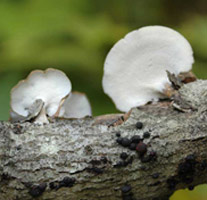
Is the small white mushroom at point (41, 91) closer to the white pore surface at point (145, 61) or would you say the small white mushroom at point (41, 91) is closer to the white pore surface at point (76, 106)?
the white pore surface at point (76, 106)

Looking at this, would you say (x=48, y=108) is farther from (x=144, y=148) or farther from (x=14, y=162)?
(x=144, y=148)

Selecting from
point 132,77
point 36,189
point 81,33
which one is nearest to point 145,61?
point 132,77

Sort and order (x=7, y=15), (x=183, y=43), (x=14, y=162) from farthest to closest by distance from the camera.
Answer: (x=7, y=15) → (x=183, y=43) → (x=14, y=162)

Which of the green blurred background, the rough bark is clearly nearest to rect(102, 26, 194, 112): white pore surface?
the rough bark

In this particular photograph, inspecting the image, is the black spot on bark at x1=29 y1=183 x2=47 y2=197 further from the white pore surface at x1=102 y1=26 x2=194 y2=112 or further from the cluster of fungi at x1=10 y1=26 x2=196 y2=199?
the white pore surface at x1=102 y1=26 x2=194 y2=112

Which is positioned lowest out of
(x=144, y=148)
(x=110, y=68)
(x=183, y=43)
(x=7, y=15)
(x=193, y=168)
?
(x=193, y=168)

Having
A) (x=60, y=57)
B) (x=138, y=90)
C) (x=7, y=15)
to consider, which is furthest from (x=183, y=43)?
(x=7, y=15)
